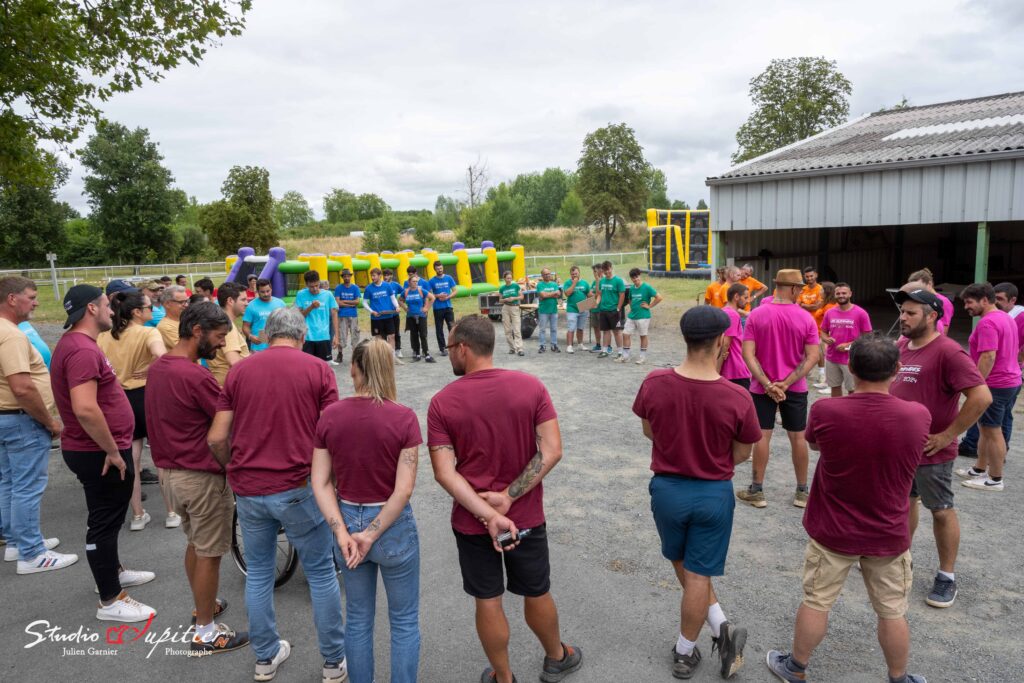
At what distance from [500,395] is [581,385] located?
288 inches

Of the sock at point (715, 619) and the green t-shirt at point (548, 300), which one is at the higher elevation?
the green t-shirt at point (548, 300)

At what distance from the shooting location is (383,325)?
1188 cm

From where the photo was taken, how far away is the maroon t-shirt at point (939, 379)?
11.6 feet

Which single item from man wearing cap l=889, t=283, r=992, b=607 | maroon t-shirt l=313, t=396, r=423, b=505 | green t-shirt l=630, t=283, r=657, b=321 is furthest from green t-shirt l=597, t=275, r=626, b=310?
maroon t-shirt l=313, t=396, r=423, b=505

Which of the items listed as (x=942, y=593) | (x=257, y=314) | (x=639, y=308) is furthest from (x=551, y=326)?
(x=942, y=593)

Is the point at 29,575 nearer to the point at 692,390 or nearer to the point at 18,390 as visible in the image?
the point at 18,390

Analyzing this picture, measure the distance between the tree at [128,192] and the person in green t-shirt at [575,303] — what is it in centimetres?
3557

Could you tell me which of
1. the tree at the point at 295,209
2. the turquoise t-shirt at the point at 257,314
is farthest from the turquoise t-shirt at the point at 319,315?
the tree at the point at 295,209

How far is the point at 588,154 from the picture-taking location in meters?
51.0

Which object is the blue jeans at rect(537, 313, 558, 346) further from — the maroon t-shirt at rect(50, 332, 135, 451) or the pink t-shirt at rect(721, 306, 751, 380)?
the maroon t-shirt at rect(50, 332, 135, 451)

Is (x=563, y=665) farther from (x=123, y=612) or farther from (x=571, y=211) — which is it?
(x=571, y=211)

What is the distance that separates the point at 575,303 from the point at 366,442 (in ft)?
33.4

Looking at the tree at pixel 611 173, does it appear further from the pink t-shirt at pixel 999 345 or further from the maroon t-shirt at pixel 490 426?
the maroon t-shirt at pixel 490 426

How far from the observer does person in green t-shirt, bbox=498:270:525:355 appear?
489 inches
